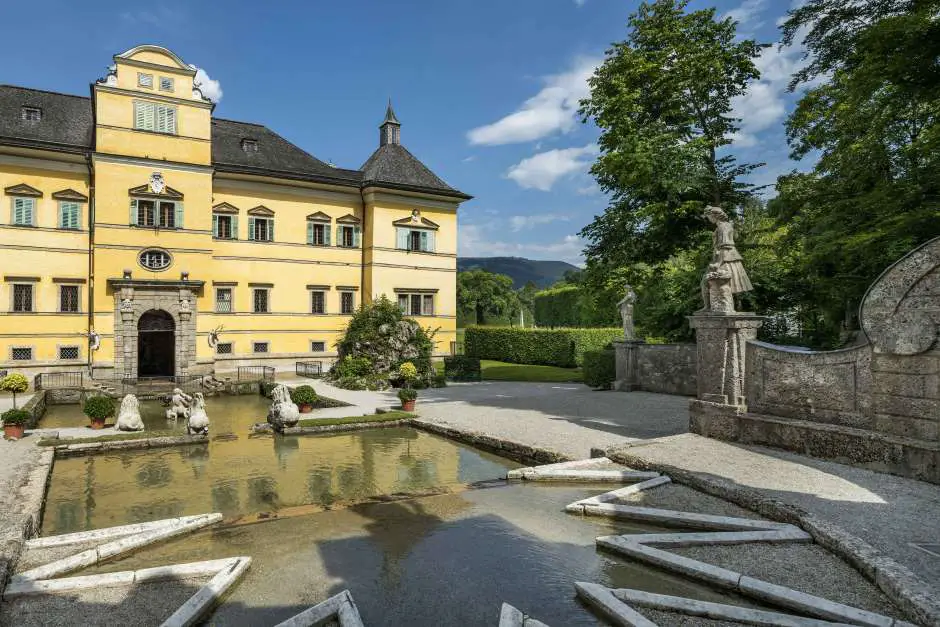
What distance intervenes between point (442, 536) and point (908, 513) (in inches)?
222

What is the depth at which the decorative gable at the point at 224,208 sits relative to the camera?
28.2m

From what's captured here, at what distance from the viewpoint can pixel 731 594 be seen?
5.20 m

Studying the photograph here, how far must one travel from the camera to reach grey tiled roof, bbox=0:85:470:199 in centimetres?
2517

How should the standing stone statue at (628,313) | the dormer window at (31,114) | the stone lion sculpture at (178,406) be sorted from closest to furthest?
1. the stone lion sculpture at (178,406)
2. the standing stone statue at (628,313)
3. the dormer window at (31,114)

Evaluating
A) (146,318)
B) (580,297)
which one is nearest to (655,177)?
(146,318)

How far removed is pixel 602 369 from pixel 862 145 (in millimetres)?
11352

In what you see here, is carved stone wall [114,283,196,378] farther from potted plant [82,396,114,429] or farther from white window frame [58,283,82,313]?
potted plant [82,396,114,429]

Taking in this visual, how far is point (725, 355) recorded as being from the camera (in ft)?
35.9

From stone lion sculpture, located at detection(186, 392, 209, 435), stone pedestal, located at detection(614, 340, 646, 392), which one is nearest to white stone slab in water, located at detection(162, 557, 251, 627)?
stone lion sculpture, located at detection(186, 392, 209, 435)

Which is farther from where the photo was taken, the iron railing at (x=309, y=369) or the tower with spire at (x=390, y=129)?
the tower with spire at (x=390, y=129)

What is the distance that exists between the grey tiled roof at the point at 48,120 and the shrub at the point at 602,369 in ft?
80.6

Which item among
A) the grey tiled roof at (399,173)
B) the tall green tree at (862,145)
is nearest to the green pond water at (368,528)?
the tall green tree at (862,145)

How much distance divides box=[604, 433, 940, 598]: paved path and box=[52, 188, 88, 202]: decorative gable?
88.7 ft

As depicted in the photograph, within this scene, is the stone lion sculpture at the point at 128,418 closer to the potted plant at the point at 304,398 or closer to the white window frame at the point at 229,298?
the potted plant at the point at 304,398
